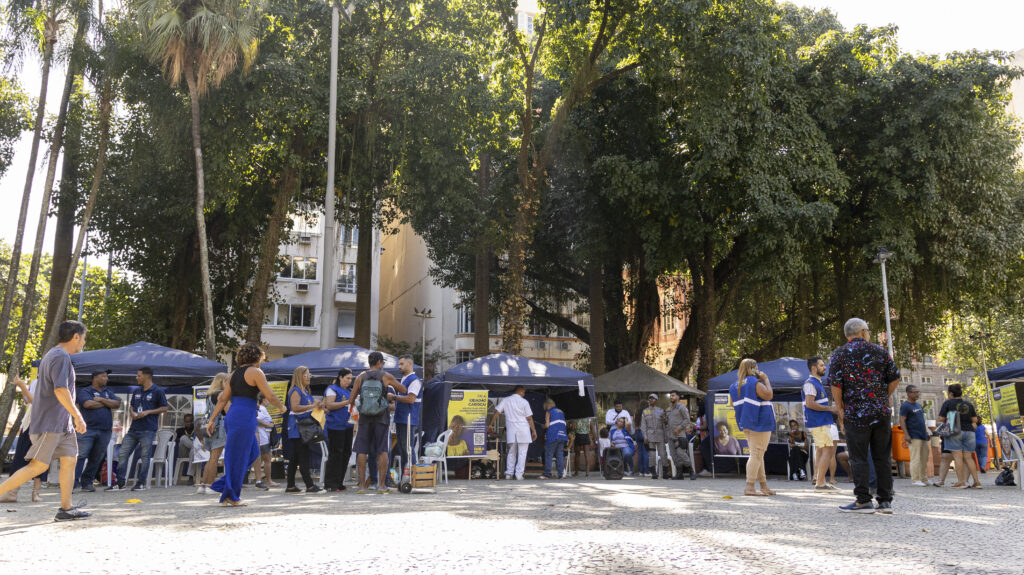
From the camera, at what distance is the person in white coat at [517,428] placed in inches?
643

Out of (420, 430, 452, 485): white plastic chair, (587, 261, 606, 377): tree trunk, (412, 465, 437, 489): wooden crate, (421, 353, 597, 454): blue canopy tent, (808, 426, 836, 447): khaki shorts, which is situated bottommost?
(412, 465, 437, 489): wooden crate

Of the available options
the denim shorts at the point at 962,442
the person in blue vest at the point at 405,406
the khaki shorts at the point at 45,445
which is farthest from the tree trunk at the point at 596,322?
the khaki shorts at the point at 45,445

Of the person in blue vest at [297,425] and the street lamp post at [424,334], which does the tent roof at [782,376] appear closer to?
the person in blue vest at [297,425]

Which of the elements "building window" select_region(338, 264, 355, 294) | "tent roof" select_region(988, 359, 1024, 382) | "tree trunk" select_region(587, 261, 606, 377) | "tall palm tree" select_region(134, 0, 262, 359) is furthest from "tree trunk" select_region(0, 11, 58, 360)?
"building window" select_region(338, 264, 355, 294)

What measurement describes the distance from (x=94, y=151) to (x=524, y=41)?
45.0 feet

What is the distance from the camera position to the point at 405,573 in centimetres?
473

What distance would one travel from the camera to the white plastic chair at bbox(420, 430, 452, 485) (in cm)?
1197

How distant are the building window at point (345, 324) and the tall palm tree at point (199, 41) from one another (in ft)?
90.3

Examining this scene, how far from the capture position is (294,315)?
155 feet

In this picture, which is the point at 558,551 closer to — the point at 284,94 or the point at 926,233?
the point at 284,94

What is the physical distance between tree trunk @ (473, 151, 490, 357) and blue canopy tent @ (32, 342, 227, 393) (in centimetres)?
955

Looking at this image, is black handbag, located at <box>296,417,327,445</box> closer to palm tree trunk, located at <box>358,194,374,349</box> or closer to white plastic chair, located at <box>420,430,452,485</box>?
white plastic chair, located at <box>420,430,452,485</box>

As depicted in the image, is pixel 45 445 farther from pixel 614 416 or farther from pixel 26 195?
pixel 26 195

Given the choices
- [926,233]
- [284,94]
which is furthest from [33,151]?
[926,233]
